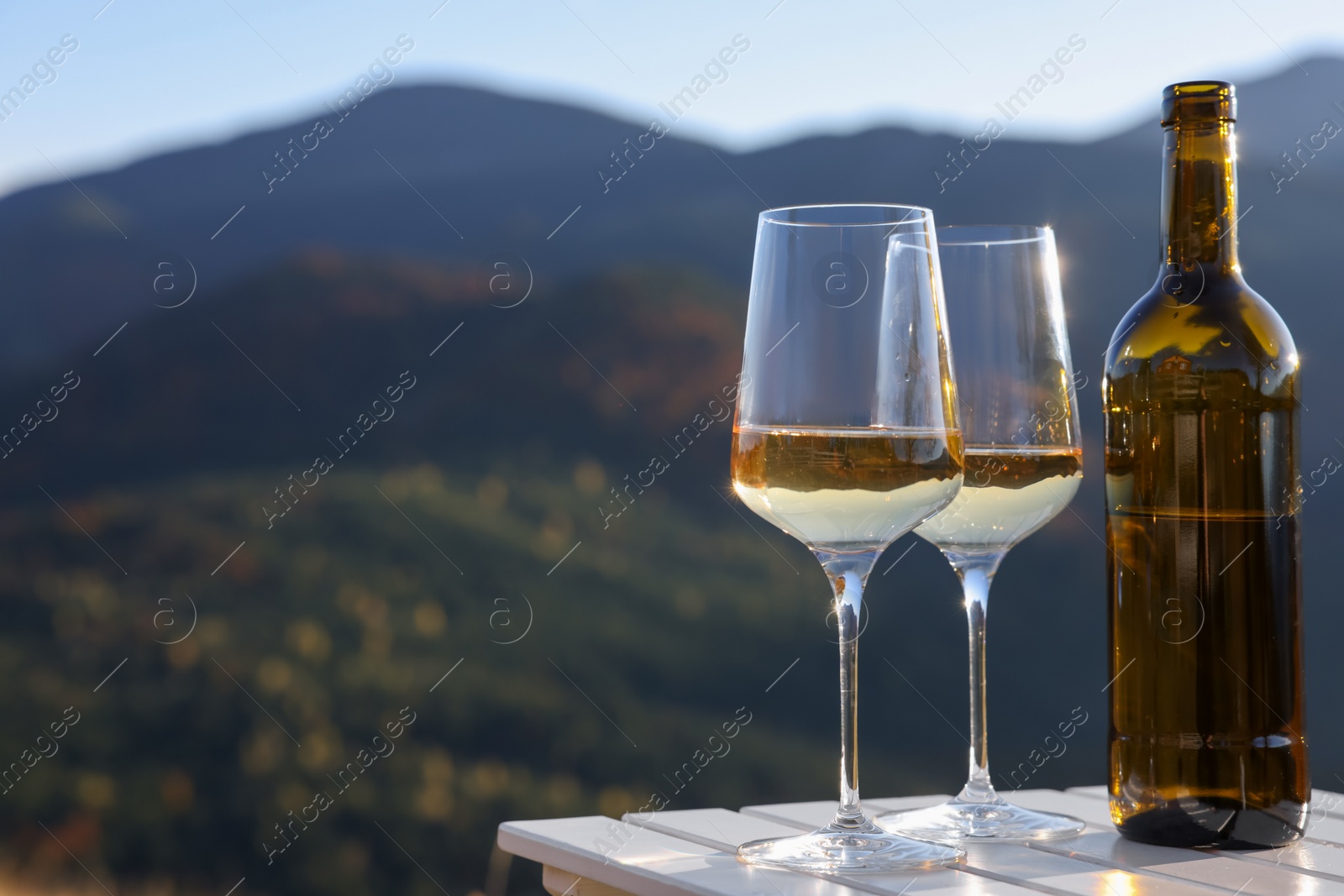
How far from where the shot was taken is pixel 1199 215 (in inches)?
44.6

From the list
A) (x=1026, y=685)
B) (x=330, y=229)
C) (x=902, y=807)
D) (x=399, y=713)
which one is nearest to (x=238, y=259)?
(x=330, y=229)

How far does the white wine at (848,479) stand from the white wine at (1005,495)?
23 cm

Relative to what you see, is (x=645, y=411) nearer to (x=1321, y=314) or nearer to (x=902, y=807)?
(x=1321, y=314)

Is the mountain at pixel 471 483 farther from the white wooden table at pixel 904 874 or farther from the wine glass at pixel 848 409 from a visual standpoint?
the wine glass at pixel 848 409

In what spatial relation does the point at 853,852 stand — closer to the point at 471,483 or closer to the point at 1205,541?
the point at 1205,541

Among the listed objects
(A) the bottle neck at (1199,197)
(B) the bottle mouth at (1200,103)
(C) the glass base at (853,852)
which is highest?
(B) the bottle mouth at (1200,103)

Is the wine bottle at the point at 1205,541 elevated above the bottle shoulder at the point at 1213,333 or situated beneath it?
situated beneath

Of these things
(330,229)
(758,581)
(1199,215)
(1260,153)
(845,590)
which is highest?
(1260,153)

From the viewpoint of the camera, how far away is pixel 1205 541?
106 cm

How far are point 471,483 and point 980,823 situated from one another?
28.2 ft

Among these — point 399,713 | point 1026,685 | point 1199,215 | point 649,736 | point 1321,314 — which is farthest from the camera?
Answer: point 1321,314

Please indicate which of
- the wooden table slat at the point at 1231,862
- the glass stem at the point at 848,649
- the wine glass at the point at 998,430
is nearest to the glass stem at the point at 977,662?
the wine glass at the point at 998,430

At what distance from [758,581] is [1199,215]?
854 cm

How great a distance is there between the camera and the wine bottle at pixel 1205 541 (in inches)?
41.7
